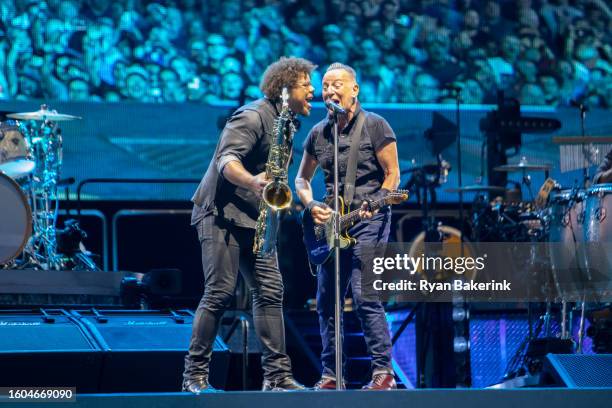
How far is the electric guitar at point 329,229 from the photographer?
6.36 m

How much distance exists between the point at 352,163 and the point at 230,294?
1210 mm

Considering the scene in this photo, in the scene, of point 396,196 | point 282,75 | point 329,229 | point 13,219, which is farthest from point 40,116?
point 396,196

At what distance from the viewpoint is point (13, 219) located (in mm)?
9000

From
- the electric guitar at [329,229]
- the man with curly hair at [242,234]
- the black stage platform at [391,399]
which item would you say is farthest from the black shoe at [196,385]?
the electric guitar at [329,229]

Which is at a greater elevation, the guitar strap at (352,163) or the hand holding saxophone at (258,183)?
the guitar strap at (352,163)

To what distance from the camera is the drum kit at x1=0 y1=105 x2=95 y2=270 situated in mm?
8977

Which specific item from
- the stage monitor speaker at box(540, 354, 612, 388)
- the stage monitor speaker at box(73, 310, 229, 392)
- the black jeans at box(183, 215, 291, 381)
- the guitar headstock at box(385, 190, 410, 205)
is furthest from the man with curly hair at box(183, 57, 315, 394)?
the stage monitor speaker at box(540, 354, 612, 388)

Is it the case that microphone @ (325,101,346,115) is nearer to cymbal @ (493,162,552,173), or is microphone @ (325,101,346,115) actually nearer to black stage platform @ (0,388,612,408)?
black stage platform @ (0,388,612,408)

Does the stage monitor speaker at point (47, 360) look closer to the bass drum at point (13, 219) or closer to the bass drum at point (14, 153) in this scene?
the bass drum at point (13, 219)

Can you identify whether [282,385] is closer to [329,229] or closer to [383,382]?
[383,382]

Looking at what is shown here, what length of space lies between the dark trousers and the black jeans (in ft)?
1.53

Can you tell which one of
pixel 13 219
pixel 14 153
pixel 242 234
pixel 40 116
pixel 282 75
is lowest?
pixel 242 234

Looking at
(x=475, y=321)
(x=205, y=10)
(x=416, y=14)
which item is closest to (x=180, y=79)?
(x=205, y=10)

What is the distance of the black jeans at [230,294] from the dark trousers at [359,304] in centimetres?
47
